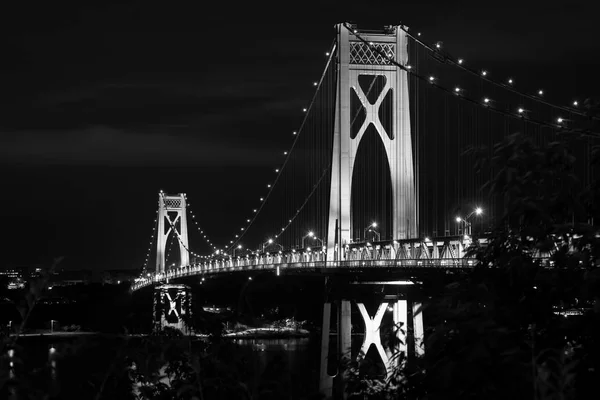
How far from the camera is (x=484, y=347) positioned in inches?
307

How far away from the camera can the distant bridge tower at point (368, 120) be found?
32.9m

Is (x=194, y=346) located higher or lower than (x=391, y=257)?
lower

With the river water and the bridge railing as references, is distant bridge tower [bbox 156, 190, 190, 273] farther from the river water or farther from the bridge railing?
the river water

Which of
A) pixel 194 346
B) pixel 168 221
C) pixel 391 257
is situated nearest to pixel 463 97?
pixel 391 257

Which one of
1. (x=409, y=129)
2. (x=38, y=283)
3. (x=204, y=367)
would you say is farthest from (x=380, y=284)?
(x=38, y=283)

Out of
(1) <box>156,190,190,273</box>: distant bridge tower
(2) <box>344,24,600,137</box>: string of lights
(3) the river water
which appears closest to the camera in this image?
(3) the river water

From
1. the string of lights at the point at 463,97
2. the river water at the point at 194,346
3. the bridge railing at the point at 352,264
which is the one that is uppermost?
the string of lights at the point at 463,97

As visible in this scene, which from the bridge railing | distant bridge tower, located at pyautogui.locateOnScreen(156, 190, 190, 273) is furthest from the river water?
distant bridge tower, located at pyautogui.locateOnScreen(156, 190, 190, 273)

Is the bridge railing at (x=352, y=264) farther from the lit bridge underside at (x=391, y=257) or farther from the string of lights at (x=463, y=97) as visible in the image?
the string of lights at (x=463, y=97)

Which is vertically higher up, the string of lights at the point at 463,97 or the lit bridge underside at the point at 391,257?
the string of lights at the point at 463,97

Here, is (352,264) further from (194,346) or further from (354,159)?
(194,346)

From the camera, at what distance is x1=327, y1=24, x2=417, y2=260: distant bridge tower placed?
32906 millimetres

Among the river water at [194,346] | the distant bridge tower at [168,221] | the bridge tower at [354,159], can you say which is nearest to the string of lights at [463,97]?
the bridge tower at [354,159]

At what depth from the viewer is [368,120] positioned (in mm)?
34469
